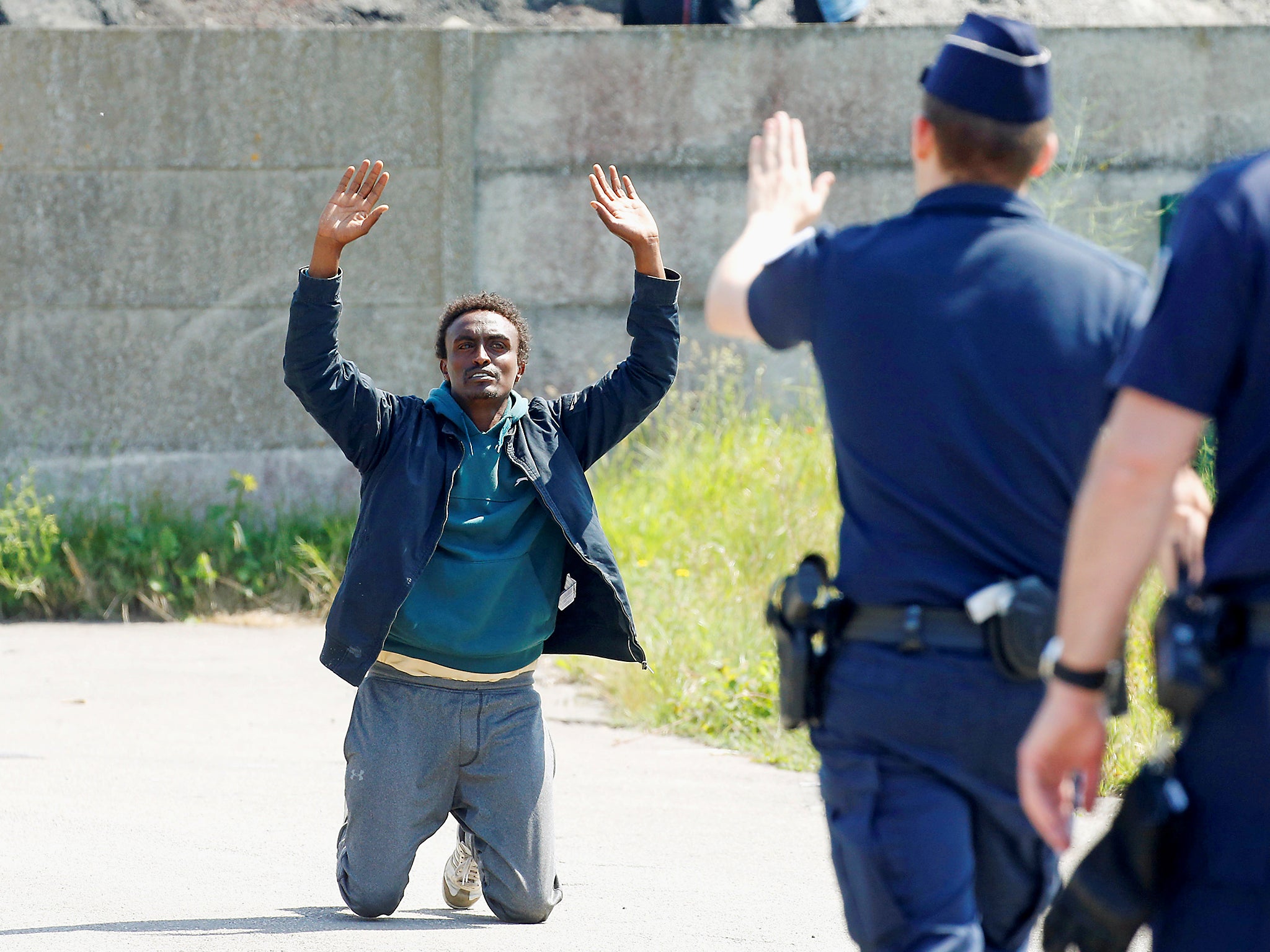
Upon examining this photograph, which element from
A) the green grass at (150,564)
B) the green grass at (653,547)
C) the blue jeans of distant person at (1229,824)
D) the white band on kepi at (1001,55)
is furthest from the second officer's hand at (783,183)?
the green grass at (150,564)

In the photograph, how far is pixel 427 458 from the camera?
Result: 4.15 metres

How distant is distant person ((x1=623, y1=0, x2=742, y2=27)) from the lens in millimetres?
9789

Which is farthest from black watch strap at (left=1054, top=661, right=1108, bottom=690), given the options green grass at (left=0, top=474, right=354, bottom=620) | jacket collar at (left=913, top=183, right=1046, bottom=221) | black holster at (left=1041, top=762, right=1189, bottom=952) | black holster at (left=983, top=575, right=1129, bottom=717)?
green grass at (left=0, top=474, right=354, bottom=620)

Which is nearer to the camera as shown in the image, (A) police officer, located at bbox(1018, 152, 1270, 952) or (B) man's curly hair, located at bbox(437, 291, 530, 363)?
(A) police officer, located at bbox(1018, 152, 1270, 952)

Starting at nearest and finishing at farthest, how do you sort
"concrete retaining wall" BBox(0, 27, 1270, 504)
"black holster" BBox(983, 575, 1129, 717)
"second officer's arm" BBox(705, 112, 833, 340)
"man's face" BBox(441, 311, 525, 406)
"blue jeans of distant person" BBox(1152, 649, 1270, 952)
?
"blue jeans of distant person" BBox(1152, 649, 1270, 952) → "black holster" BBox(983, 575, 1129, 717) → "second officer's arm" BBox(705, 112, 833, 340) → "man's face" BBox(441, 311, 525, 406) → "concrete retaining wall" BBox(0, 27, 1270, 504)

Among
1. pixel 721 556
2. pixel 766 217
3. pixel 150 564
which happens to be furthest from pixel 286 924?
pixel 150 564

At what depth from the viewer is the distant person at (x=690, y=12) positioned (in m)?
9.79

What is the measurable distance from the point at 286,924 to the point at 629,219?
2.07 metres

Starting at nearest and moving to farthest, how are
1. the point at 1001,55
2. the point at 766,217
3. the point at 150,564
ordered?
1. the point at 1001,55
2. the point at 766,217
3. the point at 150,564

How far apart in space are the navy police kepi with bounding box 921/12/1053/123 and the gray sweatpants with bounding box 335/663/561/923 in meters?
2.33

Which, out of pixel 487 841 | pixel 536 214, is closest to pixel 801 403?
pixel 536 214

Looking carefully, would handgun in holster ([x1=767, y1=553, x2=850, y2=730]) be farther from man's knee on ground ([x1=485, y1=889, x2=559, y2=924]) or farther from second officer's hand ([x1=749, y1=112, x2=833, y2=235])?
man's knee on ground ([x1=485, y1=889, x2=559, y2=924])

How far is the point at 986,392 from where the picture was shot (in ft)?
7.63

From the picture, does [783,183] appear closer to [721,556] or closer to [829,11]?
[721,556]
